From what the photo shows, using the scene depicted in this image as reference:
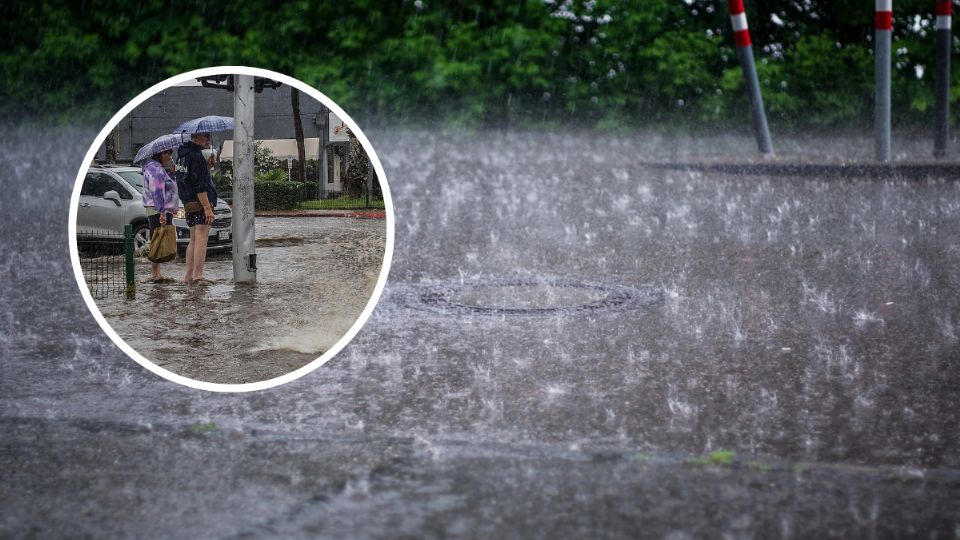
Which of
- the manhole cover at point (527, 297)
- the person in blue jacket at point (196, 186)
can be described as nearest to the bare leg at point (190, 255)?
the person in blue jacket at point (196, 186)

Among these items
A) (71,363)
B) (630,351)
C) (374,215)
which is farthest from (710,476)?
(71,363)

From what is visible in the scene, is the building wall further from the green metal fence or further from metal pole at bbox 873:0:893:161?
metal pole at bbox 873:0:893:161

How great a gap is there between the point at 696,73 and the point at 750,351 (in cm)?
1175

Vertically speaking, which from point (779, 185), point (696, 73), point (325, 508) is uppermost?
point (696, 73)

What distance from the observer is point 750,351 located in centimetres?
573

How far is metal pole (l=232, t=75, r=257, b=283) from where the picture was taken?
354 cm

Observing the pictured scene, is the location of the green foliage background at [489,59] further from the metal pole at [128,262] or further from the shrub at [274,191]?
the shrub at [274,191]

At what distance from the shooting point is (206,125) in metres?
3.53

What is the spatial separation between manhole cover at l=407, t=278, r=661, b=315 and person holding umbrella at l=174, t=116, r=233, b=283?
3189 mm

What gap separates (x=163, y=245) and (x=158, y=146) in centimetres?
30

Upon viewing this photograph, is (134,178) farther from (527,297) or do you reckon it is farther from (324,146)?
(527,297)

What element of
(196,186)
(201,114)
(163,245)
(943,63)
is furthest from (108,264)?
(943,63)

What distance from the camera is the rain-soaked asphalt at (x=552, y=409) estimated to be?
12.0 ft

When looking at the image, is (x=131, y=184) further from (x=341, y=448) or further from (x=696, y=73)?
(x=696, y=73)
